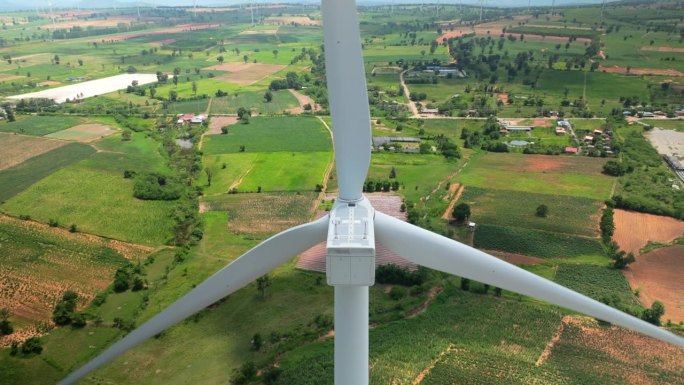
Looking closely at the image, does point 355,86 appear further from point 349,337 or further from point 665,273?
point 665,273

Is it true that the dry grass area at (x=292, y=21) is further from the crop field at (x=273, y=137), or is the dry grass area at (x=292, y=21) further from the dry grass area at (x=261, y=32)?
the crop field at (x=273, y=137)

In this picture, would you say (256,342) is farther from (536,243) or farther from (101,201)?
(101,201)

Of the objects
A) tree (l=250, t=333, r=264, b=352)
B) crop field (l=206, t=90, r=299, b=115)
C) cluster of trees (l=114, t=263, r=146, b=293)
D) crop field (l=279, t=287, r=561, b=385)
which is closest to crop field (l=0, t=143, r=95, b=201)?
cluster of trees (l=114, t=263, r=146, b=293)

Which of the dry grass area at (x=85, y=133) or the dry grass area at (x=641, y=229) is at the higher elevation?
the dry grass area at (x=85, y=133)

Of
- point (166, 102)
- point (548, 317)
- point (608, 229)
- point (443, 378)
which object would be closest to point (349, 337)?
point (443, 378)

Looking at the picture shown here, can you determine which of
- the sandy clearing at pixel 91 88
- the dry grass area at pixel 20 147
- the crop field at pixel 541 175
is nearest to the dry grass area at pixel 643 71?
the crop field at pixel 541 175
